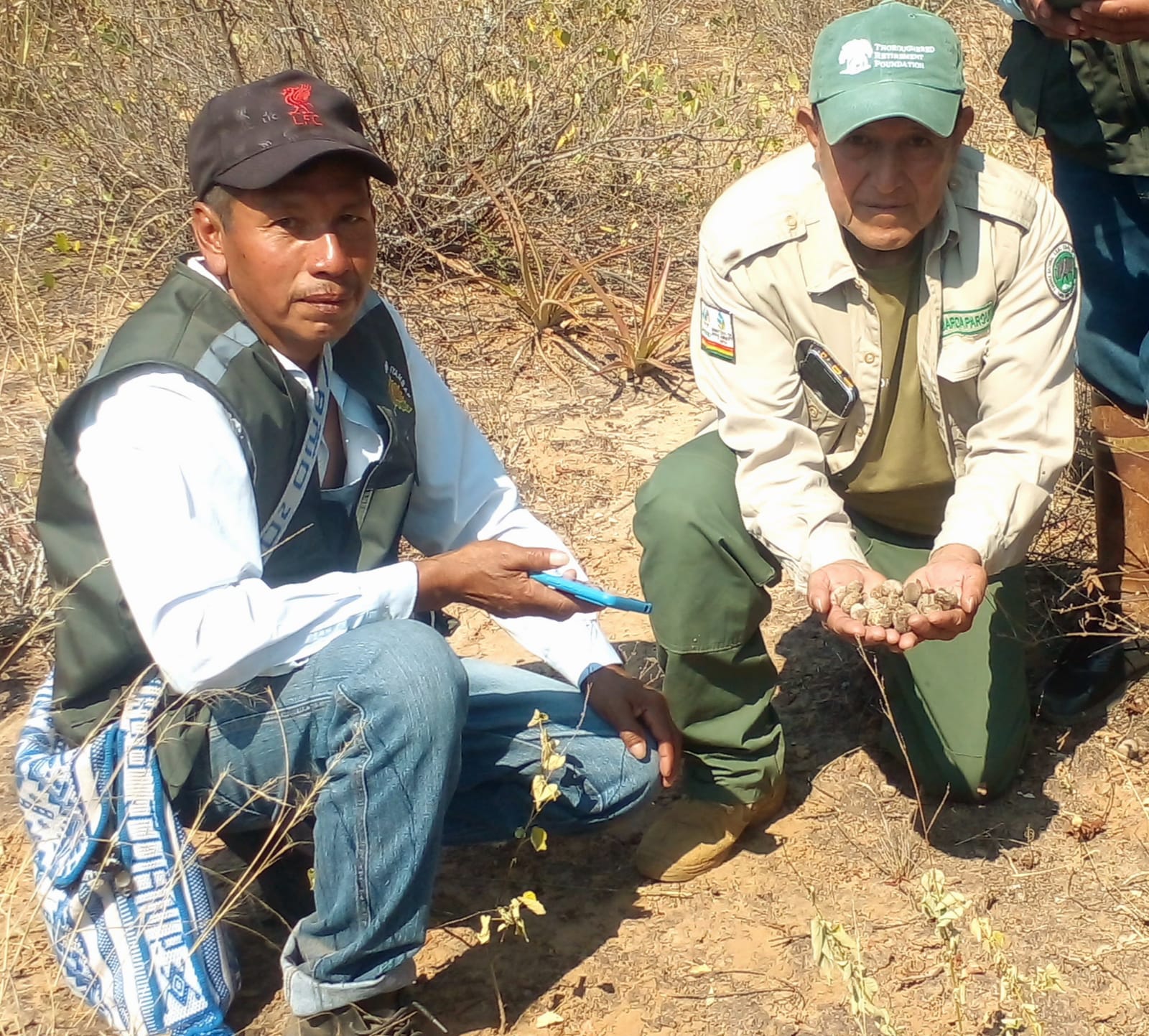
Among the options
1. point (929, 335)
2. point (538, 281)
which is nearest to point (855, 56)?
point (929, 335)

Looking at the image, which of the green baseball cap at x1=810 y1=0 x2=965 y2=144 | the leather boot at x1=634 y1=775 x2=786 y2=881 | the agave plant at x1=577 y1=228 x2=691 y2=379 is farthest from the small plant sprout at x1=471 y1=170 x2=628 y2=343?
the leather boot at x1=634 y1=775 x2=786 y2=881

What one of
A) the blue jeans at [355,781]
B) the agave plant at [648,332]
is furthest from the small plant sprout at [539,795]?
the agave plant at [648,332]

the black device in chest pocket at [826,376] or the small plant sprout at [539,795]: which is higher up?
the black device in chest pocket at [826,376]

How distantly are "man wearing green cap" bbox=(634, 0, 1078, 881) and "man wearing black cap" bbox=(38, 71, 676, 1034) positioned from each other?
50 centimetres

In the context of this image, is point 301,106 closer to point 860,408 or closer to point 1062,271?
point 860,408

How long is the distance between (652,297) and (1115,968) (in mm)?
2571

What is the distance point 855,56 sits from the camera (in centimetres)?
244

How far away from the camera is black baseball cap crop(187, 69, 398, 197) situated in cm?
212

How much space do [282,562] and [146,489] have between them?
343 millimetres

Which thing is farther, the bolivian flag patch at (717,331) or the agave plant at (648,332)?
the agave plant at (648,332)

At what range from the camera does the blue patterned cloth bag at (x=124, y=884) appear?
6.91 feet

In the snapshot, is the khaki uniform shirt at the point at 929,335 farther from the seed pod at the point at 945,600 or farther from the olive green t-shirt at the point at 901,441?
the seed pod at the point at 945,600

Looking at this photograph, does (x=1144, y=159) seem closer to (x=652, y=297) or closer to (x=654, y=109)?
(x=652, y=297)

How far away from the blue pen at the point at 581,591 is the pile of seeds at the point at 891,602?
0.37 meters
